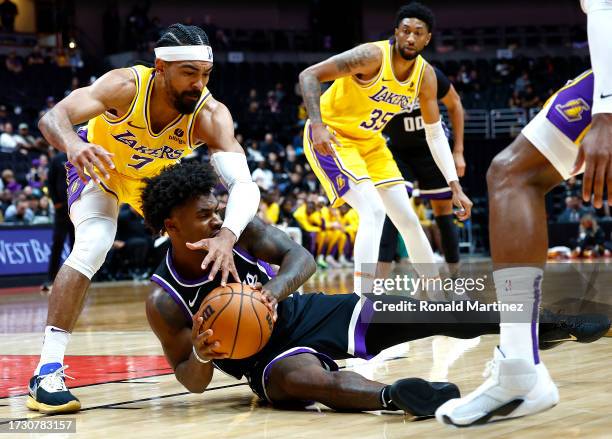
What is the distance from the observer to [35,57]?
22.2 m

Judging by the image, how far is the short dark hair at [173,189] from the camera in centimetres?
363

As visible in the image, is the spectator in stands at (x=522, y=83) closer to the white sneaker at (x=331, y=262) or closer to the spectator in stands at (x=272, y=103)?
the spectator in stands at (x=272, y=103)

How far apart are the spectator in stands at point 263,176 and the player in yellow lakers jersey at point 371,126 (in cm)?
1017

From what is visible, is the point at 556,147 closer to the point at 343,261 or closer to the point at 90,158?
the point at 90,158

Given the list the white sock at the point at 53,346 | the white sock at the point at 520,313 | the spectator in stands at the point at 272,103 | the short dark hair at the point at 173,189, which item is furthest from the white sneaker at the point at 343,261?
the white sock at the point at 520,313

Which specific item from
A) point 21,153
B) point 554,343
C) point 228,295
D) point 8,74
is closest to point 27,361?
point 228,295

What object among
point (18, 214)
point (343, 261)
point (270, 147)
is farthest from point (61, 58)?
point (18, 214)

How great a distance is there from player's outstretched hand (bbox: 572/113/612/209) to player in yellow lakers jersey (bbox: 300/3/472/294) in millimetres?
3454

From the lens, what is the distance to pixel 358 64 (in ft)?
20.9

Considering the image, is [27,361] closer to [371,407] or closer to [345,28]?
[371,407]

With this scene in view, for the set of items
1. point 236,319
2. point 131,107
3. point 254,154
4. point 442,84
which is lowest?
point 236,319

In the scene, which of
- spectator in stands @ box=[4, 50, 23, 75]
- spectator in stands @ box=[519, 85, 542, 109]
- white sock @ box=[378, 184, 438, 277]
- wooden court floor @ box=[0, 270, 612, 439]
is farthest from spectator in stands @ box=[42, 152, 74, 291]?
spectator in stands @ box=[519, 85, 542, 109]

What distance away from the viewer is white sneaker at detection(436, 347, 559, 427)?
2.91 metres

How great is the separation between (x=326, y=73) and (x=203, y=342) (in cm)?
330
